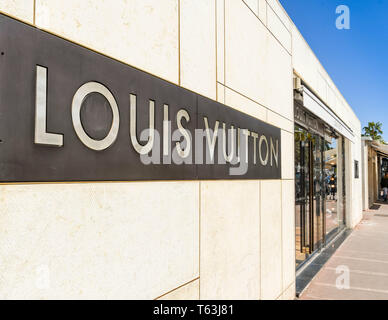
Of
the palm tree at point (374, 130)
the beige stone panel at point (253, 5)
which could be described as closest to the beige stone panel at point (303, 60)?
the beige stone panel at point (253, 5)

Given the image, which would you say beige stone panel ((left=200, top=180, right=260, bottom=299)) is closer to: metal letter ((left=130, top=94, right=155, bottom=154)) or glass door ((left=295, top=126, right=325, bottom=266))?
metal letter ((left=130, top=94, right=155, bottom=154))

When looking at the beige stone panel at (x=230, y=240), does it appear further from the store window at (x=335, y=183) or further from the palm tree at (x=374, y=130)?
the palm tree at (x=374, y=130)

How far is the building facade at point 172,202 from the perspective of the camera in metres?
1.32

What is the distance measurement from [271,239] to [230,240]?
1.09m

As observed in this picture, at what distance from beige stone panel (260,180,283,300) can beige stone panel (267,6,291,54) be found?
6.07 ft

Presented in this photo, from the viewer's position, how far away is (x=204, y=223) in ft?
8.07

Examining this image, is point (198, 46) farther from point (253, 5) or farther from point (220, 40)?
point (253, 5)

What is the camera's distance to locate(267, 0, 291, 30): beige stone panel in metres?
4.04

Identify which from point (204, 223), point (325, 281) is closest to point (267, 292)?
point (204, 223)

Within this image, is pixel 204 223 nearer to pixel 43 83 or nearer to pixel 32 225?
pixel 32 225

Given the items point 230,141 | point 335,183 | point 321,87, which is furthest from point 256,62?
point 335,183

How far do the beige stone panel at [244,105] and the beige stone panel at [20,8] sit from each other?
181 cm

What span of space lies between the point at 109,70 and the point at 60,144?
0.47 m

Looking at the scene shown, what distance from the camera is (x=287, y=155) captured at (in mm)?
4336
